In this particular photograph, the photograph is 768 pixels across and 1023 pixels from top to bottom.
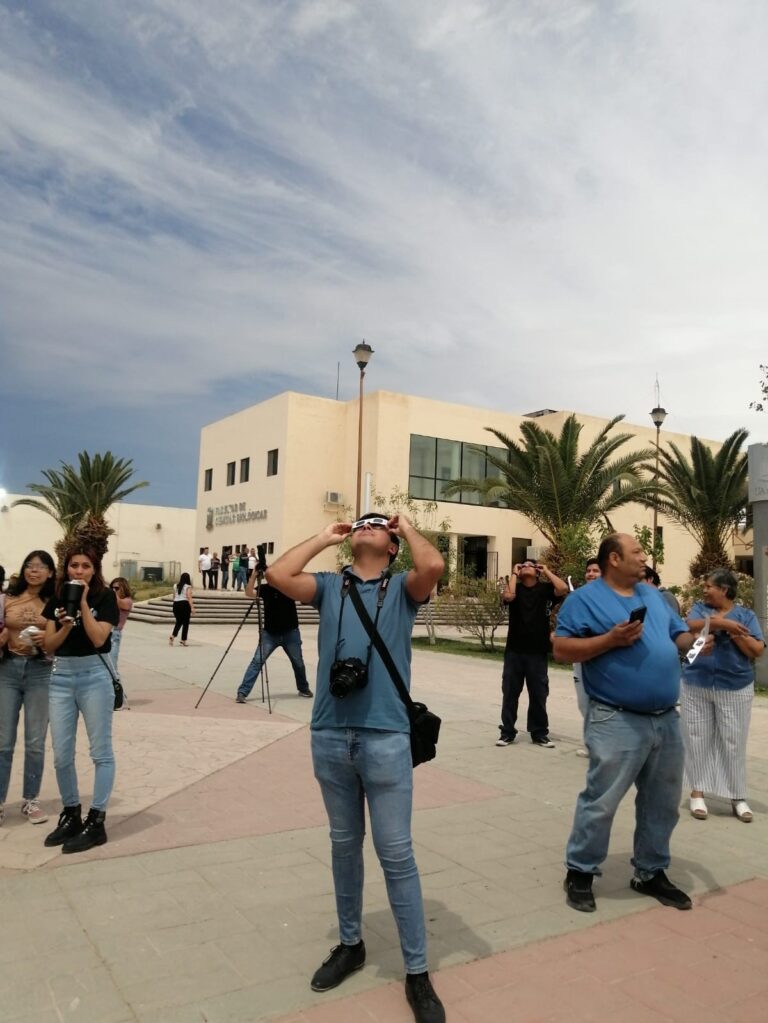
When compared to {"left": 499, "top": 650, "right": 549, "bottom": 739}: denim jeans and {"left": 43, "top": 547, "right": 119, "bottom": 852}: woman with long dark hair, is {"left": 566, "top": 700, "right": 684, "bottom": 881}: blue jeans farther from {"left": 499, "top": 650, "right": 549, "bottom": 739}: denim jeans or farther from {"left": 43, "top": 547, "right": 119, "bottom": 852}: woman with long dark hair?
{"left": 499, "top": 650, "right": 549, "bottom": 739}: denim jeans

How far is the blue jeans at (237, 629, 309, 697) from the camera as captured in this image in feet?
34.0

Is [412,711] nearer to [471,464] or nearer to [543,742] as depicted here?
[543,742]

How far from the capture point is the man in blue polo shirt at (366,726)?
10.1 feet

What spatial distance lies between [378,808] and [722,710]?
3.55 meters

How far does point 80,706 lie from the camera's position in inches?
189

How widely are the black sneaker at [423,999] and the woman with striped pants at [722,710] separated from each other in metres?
3.32

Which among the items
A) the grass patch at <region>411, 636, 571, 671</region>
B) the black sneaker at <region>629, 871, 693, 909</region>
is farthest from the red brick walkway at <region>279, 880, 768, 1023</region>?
the grass patch at <region>411, 636, 571, 671</region>

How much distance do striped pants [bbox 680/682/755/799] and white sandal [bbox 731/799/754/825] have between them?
69 millimetres

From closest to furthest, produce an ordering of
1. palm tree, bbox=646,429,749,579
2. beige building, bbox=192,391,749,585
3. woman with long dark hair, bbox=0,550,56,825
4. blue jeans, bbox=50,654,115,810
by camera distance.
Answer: blue jeans, bbox=50,654,115,810, woman with long dark hair, bbox=0,550,56,825, palm tree, bbox=646,429,749,579, beige building, bbox=192,391,749,585

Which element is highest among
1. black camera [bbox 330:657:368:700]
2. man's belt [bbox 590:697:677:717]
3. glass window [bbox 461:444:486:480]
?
glass window [bbox 461:444:486:480]

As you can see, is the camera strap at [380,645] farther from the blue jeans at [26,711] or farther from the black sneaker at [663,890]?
the blue jeans at [26,711]

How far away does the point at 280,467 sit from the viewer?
36031 mm

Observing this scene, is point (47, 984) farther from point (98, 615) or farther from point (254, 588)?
point (254, 588)

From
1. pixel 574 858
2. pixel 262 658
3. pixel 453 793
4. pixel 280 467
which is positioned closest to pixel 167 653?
pixel 262 658
